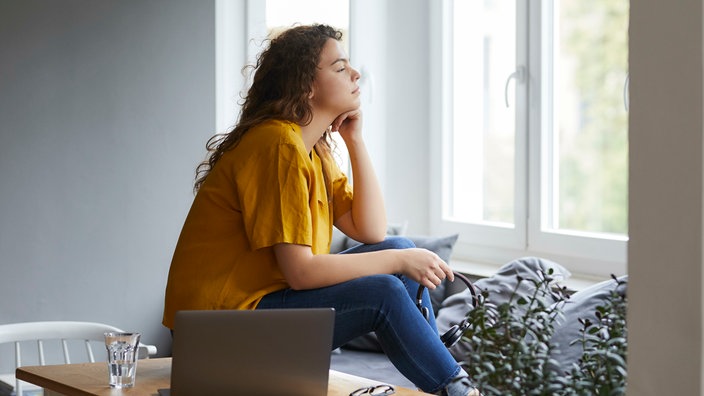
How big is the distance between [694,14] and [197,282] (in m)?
1.41

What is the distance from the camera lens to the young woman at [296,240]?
204cm

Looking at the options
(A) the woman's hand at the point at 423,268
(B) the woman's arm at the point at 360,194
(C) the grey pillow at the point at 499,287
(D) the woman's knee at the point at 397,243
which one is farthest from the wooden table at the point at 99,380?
(C) the grey pillow at the point at 499,287

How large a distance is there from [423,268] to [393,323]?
14 centimetres

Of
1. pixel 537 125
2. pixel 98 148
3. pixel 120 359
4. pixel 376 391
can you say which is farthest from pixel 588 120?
pixel 120 359

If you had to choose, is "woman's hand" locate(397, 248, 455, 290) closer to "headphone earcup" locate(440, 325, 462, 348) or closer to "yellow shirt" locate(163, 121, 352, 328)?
"headphone earcup" locate(440, 325, 462, 348)

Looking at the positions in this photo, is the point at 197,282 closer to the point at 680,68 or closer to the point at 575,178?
the point at 680,68

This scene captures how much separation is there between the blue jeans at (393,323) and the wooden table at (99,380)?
12 centimetres

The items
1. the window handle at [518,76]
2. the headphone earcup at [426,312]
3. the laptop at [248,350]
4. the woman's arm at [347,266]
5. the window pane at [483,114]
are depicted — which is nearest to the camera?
the laptop at [248,350]

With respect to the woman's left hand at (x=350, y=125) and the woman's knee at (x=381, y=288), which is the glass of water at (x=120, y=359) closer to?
the woman's knee at (x=381, y=288)

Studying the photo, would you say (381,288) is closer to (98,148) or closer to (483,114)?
(98,148)

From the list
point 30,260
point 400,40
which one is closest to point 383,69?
point 400,40

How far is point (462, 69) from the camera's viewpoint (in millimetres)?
3957

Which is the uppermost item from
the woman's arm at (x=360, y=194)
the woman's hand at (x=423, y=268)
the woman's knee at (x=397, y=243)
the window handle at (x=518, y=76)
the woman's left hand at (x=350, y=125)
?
the window handle at (x=518, y=76)

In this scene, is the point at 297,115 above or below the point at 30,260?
above
